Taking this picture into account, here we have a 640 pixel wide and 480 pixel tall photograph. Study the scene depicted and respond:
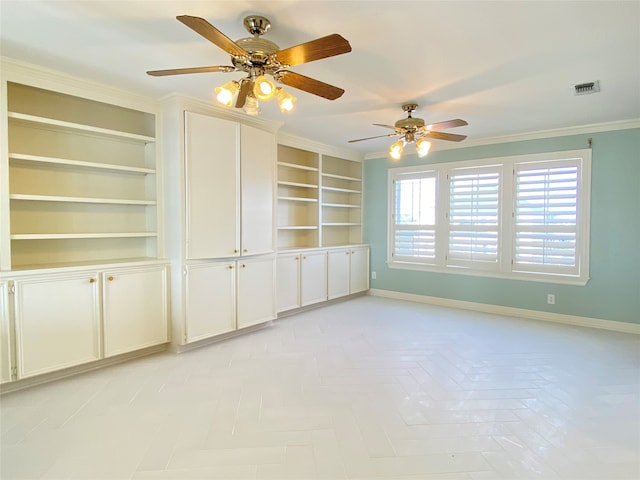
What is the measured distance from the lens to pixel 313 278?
17.0 feet

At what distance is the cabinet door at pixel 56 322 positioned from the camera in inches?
105

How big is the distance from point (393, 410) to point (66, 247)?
3119 mm

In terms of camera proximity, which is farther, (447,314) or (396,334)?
(447,314)

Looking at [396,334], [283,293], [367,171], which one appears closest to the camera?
[396,334]

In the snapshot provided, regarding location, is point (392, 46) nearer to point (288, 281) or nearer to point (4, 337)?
point (288, 281)

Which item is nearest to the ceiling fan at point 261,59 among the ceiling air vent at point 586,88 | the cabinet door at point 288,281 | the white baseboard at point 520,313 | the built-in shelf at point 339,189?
the ceiling air vent at point 586,88

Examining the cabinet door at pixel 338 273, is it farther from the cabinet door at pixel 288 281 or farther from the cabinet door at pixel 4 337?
the cabinet door at pixel 4 337

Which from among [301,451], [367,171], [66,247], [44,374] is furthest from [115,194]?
[367,171]

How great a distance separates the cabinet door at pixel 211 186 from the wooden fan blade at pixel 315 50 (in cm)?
171

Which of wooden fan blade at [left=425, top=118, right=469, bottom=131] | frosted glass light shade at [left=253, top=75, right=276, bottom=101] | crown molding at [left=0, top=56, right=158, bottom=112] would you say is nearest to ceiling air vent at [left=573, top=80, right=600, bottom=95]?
wooden fan blade at [left=425, top=118, right=469, bottom=131]

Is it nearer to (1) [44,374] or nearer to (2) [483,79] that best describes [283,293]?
(1) [44,374]

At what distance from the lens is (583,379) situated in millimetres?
2906

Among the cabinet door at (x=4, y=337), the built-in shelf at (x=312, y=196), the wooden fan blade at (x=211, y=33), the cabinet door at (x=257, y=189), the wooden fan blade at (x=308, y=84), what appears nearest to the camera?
the wooden fan blade at (x=211, y=33)

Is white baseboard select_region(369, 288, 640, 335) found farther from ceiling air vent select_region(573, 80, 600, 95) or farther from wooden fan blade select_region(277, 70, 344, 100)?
wooden fan blade select_region(277, 70, 344, 100)
